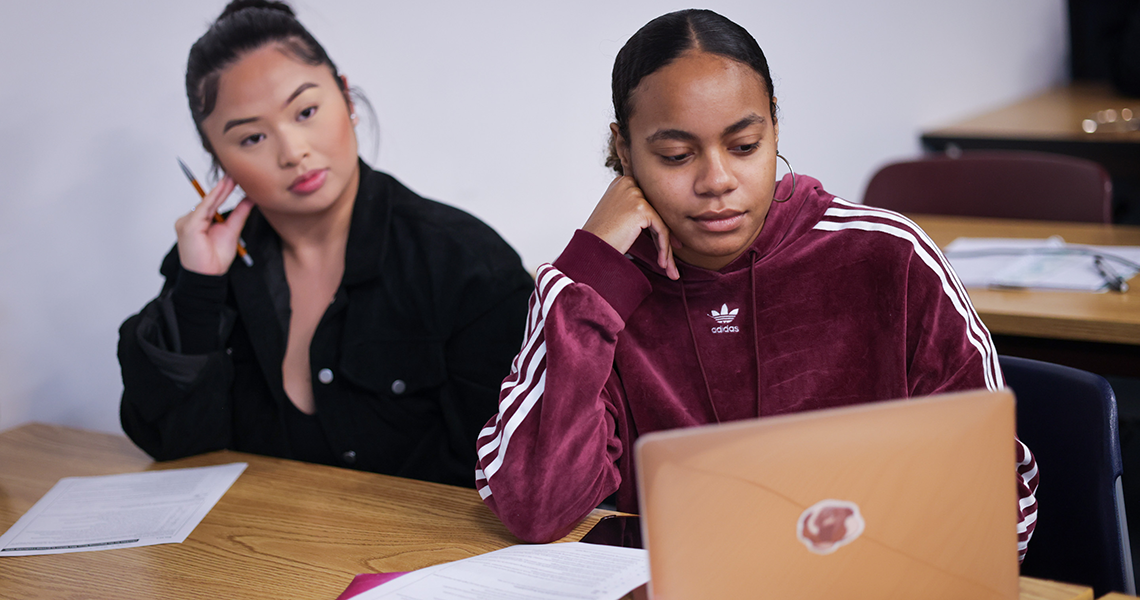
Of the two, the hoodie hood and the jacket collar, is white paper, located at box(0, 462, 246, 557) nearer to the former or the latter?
the jacket collar

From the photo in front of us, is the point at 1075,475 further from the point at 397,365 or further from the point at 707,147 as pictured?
the point at 397,365

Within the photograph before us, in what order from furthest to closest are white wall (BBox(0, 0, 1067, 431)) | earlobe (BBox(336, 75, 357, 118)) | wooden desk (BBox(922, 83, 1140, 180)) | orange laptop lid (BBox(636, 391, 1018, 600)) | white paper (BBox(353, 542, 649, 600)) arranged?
wooden desk (BBox(922, 83, 1140, 180)), white wall (BBox(0, 0, 1067, 431)), earlobe (BBox(336, 75, 357, 118)), white paper (BBox(353, 542, 649, 600)), orange laptop lid (BBox(636, 391, 1018, 600))

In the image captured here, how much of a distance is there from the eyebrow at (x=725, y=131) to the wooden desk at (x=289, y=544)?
0.44 meters

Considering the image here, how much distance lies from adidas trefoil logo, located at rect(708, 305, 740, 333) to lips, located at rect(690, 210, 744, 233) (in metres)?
0.12

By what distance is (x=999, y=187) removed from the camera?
2389 mm

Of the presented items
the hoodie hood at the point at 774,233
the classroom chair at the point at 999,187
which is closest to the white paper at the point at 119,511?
the hoodie hood at the point at 774,233

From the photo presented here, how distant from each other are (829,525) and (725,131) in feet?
1.54

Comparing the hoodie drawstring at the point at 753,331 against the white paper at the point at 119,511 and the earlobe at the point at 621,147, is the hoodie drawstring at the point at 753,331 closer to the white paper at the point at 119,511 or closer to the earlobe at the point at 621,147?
the earlobe at the point at 621,147

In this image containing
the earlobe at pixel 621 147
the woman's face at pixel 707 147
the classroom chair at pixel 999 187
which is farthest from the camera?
the classroom chair at pixel 999 187

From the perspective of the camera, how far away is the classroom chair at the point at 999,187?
2.23 meters

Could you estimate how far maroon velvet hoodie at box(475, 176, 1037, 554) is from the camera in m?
1.05

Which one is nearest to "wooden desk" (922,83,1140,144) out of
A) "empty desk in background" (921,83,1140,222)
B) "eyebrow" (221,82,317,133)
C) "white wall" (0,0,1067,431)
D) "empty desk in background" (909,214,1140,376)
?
"empty desk in background" (921,83,1140,222)

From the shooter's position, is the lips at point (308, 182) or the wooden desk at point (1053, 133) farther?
the wooden desk at point (1053, 133)

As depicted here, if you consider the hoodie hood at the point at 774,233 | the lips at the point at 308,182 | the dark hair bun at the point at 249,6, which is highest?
the dark hair bun at the point at 249,6
